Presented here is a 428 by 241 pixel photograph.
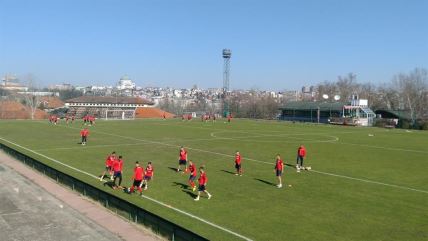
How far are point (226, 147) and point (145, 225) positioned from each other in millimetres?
25423

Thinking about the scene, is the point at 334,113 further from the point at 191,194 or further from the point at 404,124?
the point at 191,194

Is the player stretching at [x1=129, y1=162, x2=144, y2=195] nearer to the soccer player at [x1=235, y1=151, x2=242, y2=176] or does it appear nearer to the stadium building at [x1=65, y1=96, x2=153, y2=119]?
the soccer player at [x1=235, y1=151, x2=242, y2=176]

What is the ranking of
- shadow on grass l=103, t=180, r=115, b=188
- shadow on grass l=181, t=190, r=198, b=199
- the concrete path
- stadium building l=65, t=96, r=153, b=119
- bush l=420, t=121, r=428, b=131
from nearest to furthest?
the concrete path < shadow on grass l=181, t=190, r=198, b=199 < shadow on grass l=103, t=180, r=115, b=188 < bush l=420, t=121, r=428, b=131 < stadium building l=65, t=96, r=153, b=119

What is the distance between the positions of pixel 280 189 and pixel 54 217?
11.1m

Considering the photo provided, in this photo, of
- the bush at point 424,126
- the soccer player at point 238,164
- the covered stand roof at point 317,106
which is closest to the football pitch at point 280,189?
the soccer player at point 238,164

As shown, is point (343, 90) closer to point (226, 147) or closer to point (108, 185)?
point (226, 147)

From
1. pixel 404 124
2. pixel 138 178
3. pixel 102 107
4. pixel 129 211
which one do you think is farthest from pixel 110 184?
pixel 102 107

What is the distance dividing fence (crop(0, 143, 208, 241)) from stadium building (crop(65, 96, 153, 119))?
274ft

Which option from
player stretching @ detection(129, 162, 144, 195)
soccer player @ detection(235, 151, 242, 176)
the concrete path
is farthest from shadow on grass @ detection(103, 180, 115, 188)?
soccer player @ detection(235, 151, 242, 176)

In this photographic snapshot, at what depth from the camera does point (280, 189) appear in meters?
23.1

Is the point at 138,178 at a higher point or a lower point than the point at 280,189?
higher

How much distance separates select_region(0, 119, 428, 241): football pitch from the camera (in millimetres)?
16609

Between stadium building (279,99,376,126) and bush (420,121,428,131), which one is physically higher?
stadium building (279,99,376,126)

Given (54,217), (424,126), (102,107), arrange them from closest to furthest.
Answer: (54,217), (424,126), (102,107)
